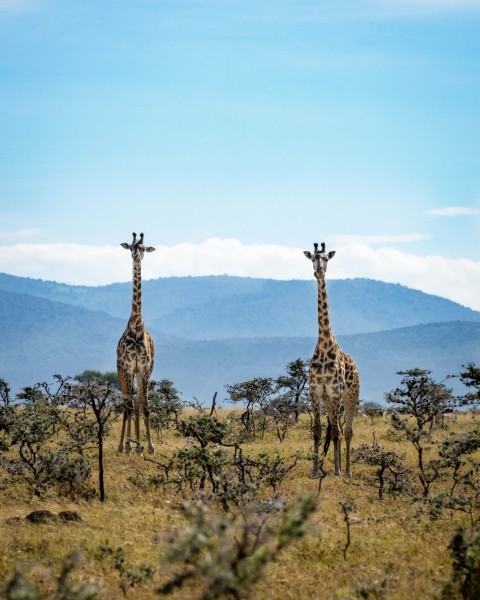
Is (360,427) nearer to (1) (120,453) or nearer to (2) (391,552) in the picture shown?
(1) (120,453)

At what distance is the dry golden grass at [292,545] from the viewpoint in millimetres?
11641

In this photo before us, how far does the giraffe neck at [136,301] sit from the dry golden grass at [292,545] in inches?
252

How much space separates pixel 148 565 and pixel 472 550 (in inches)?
178

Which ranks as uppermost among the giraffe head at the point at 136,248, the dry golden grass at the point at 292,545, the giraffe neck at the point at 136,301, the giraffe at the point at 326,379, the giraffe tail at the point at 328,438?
the giraffe head at the point at 136,248

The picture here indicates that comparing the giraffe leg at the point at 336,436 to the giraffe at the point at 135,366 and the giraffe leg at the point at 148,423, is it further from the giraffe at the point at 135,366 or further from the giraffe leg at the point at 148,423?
the giraffe at the point at 135,366

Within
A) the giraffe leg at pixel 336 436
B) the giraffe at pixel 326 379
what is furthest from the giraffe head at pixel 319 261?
the giraffe leg at pixel 336 436

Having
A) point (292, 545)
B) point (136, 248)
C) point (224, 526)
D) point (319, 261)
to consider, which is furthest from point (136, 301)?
point (224, 526)

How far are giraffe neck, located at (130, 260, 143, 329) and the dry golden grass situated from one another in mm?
6397

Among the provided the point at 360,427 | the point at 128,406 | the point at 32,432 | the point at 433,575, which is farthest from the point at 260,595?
the point at 360,427

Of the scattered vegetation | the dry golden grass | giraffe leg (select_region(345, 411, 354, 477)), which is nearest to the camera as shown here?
the scattered vegetation

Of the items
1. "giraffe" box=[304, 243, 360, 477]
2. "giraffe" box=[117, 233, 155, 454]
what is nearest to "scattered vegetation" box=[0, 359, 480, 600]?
"giraffe" box=[304, 243, 360, 477]

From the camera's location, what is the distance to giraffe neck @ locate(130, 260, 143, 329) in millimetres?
24734

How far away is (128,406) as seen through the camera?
22.1 m

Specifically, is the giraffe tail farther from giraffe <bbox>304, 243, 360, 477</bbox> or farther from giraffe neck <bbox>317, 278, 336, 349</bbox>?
giraffe neck <bbox>317, 278, 336, 349</bbox>
